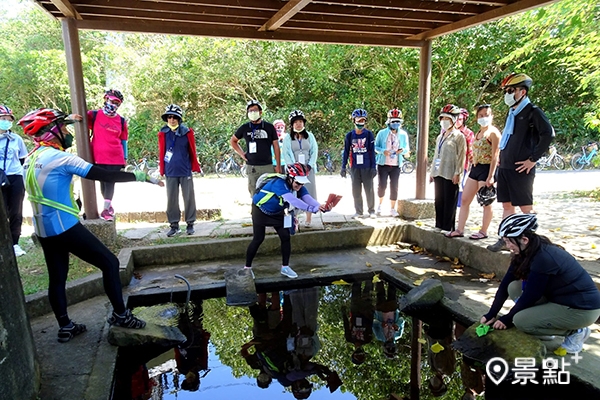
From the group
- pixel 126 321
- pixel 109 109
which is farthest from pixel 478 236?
pixel 109 109

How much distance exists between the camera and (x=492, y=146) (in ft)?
16.9

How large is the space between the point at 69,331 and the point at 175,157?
3084mm

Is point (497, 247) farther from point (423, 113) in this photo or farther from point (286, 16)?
point (286, 16)

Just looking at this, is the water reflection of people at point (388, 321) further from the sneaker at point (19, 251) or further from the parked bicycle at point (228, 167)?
→ the parked bicycle at point (228, 167)

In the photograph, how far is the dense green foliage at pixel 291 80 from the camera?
52.7 ft

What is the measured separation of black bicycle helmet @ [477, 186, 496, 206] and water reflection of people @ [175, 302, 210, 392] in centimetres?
373

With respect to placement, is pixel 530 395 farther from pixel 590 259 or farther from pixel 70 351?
pixel 70 351

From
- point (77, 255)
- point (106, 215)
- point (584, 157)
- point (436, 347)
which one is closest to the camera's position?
point (77, 255)

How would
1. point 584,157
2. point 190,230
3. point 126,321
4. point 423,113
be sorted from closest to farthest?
point 126,321 < point 190,230 < point 423,113 < point 584,157

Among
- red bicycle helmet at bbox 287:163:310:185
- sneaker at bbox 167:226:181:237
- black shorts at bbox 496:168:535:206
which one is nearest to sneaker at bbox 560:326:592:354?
black shorts at bbox 496:168:535:206

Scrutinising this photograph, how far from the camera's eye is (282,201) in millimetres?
4668

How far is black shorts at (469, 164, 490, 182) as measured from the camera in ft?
17.1

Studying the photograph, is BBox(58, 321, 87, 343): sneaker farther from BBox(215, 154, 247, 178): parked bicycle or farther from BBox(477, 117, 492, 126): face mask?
BBox(215, 154, 247, 178): parked bicycle

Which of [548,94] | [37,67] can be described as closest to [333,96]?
[548,94]
